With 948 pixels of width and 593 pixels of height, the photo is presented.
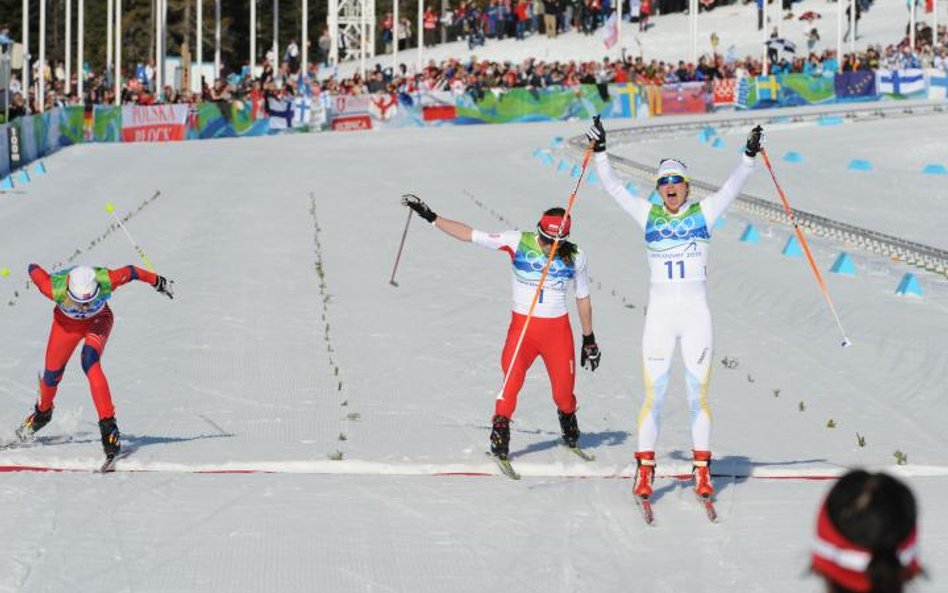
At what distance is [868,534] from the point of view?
4188 millimetres

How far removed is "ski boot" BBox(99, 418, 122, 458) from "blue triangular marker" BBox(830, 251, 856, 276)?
13602 millimetres

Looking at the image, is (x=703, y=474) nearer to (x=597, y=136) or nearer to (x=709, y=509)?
(x=709, y=509)

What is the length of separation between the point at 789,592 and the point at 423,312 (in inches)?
442

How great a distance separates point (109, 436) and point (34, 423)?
1148 mm

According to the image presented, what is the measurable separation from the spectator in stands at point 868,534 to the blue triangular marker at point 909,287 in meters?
17.4

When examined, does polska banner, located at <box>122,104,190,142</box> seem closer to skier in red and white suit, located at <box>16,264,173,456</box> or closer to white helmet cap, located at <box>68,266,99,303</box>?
skier in red and white suit, located at <box>16,264,173,456</box>

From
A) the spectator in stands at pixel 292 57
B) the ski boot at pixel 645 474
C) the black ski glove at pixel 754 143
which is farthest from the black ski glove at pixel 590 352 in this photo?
the spectator in stands at pixel 292 57

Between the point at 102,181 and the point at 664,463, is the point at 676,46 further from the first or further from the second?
the point at 664,463

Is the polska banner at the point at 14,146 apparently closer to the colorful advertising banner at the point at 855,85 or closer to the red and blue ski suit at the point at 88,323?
the red and blue ski suit at the point at 88,323

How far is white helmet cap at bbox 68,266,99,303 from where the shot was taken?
454 inches

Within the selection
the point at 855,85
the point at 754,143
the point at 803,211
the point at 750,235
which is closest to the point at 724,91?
the point at 855,85

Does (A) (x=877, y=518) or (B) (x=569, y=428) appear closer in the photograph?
(A) (x=877, y=518)

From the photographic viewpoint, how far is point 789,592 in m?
8.91

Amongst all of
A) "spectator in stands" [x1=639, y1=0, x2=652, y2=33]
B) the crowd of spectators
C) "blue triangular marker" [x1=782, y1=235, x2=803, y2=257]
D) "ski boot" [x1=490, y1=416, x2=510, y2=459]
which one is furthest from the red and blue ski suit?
"spectator in stands" [x1=639, y1=0, x2=652, y2=33]
